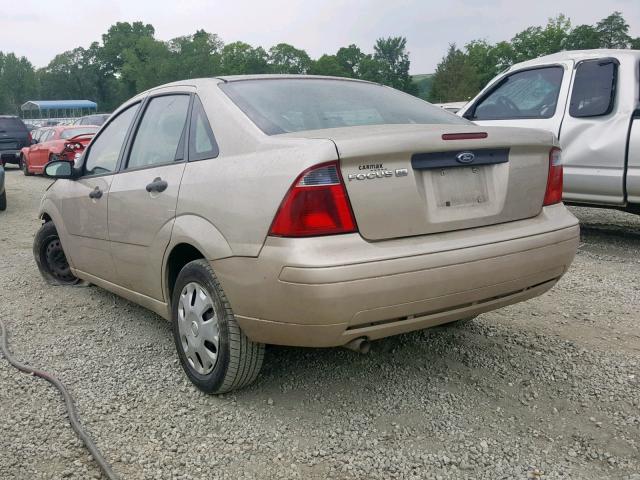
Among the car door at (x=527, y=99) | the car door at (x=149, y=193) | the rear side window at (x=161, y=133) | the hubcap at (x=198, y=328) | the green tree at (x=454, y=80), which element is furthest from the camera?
the green tree at (x=454, y=80)

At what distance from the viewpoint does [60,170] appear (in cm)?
444

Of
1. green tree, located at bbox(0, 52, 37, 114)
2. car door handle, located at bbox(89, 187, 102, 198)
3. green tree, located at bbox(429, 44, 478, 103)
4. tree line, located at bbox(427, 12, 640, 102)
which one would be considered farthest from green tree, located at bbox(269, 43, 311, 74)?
car door handle, located at bbox(89, 187, 102, 198)

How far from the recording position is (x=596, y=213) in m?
8.38

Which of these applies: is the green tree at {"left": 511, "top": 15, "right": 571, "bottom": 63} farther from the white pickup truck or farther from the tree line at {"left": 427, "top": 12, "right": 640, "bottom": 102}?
the white pickup truck

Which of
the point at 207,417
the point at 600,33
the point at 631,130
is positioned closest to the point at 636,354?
the point at 207,417

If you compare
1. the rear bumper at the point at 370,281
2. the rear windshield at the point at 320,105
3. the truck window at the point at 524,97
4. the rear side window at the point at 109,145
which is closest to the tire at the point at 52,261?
the rear side window at the point at 109,145

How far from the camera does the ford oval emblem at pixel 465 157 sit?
2736 mm

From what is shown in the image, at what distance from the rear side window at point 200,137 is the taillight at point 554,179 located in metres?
1.70

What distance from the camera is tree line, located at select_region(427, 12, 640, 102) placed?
62656 mm

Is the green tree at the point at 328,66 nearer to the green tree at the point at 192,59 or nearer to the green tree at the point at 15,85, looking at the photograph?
the green tree at the point at 192,59

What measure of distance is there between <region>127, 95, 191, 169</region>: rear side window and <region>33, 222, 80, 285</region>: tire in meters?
1.84

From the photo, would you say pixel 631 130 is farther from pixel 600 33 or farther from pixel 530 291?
pixel 600 33

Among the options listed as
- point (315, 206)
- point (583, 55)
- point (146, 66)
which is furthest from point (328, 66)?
point (315, 206)

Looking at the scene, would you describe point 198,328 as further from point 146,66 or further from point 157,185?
point 146,66
